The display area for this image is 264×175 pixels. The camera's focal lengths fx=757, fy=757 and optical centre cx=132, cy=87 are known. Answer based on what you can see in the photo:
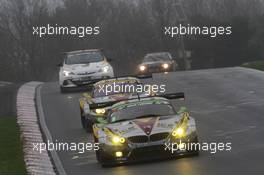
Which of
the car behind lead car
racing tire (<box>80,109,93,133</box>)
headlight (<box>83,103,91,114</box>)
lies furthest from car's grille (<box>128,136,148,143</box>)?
the car behind lead car

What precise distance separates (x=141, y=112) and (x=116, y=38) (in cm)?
7024

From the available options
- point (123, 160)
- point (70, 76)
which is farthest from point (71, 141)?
point (70, 76)

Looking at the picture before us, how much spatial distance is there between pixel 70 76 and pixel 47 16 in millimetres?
54606

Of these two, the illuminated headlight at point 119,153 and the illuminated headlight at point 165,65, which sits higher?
the illuminated headlight at point 119,153

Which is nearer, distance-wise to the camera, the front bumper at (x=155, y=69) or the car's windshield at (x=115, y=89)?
the car's windshield at (x=115, y=89)

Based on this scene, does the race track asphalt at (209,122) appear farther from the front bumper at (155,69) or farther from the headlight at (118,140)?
the front bumper at (155,69)

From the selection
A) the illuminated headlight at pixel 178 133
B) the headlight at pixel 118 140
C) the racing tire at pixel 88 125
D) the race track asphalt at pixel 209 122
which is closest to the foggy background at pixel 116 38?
the race track asphalt at pixel 209 122

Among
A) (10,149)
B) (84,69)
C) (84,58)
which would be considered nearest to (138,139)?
(10,149)

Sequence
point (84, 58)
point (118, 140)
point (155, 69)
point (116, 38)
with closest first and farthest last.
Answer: point (118, 140) < point (84, 58) < point (155, 69) < point (116, 38)

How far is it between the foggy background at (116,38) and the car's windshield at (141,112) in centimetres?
5373

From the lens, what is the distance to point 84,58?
33.3 meters

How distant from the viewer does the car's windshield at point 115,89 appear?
829 inches

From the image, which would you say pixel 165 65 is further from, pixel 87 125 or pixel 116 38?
pixel 116 38

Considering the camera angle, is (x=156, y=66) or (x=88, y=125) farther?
(x=156, y=66)
